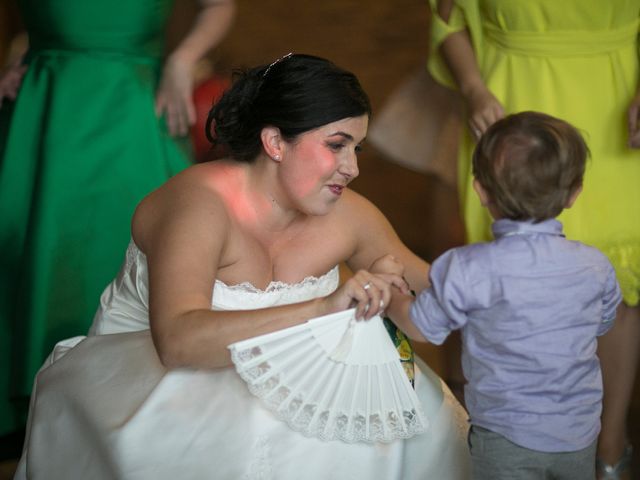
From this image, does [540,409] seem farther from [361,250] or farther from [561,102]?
[561,102]

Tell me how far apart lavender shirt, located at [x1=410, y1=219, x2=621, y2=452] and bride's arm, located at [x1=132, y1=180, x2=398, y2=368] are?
0.53ft

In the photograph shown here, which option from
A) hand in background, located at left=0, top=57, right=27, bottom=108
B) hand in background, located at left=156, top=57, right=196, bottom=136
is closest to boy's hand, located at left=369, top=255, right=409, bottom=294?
hand in background, located at left=156, top=57, right=196, bottom=136

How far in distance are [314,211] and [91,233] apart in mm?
875

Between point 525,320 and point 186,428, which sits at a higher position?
point 525,320

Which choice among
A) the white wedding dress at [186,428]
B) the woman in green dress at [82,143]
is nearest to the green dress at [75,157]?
the woman in green dress at [82,143]

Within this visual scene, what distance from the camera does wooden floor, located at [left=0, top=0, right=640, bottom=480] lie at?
4715 mm

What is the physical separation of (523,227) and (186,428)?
2.36 feet

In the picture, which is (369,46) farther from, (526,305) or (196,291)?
(526,305)

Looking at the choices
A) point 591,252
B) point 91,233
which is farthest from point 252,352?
point 91,233

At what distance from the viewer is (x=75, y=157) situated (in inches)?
117

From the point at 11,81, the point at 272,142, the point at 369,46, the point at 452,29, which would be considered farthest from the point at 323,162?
the point at 369,46

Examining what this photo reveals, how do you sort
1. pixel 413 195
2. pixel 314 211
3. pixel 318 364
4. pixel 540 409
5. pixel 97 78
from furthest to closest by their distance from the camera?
pixel 413 195 → pixel 97 78 → pixel 314 211 → pixel 318 364 → pixel 540 409

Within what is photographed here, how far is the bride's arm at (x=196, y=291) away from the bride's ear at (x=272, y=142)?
0.15m

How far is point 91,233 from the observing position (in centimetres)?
301
